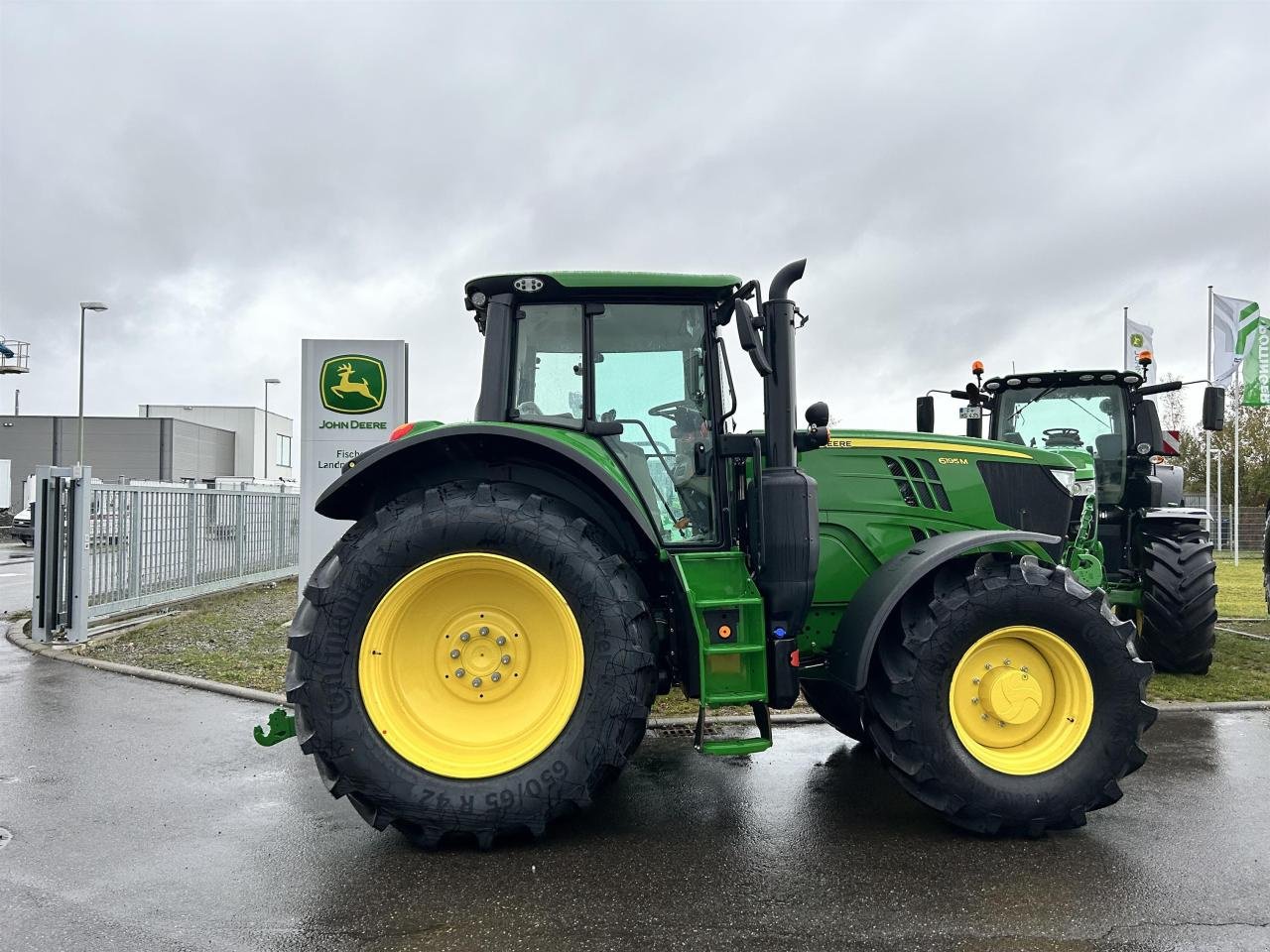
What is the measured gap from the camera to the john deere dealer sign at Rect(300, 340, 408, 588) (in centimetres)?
833

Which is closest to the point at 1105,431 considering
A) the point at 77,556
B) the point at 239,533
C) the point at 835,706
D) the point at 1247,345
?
the point at 835,706

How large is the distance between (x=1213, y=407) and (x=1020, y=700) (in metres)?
5.51

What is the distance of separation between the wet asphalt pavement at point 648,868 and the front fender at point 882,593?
0.72 metres

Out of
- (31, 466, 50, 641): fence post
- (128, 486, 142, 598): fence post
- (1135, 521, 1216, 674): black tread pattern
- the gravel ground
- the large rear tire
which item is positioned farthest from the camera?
(128, 486, 142, 598): fence post

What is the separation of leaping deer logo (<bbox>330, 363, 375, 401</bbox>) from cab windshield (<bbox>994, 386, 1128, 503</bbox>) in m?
6.08

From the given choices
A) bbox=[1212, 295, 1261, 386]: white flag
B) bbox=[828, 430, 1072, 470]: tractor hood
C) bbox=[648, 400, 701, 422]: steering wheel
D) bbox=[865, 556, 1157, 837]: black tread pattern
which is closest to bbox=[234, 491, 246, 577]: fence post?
bbox=[648, 400, 701, 422]: steering wheel

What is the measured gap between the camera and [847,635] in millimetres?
3998

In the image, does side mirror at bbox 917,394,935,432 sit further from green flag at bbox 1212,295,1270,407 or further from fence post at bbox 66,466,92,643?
green flag at bbox 1212,295,1270,407

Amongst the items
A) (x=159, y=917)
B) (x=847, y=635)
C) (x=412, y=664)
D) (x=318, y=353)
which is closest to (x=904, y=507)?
(x=847, y=635)

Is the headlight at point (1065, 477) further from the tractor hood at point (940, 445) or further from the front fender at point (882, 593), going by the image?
the front fender at point (882, 593)

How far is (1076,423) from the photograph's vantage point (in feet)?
27.6

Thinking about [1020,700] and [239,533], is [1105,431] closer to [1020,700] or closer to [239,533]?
[1020,700]

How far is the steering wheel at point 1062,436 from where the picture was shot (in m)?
8.35

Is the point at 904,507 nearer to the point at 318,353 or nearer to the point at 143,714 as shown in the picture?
the point at 143,714
